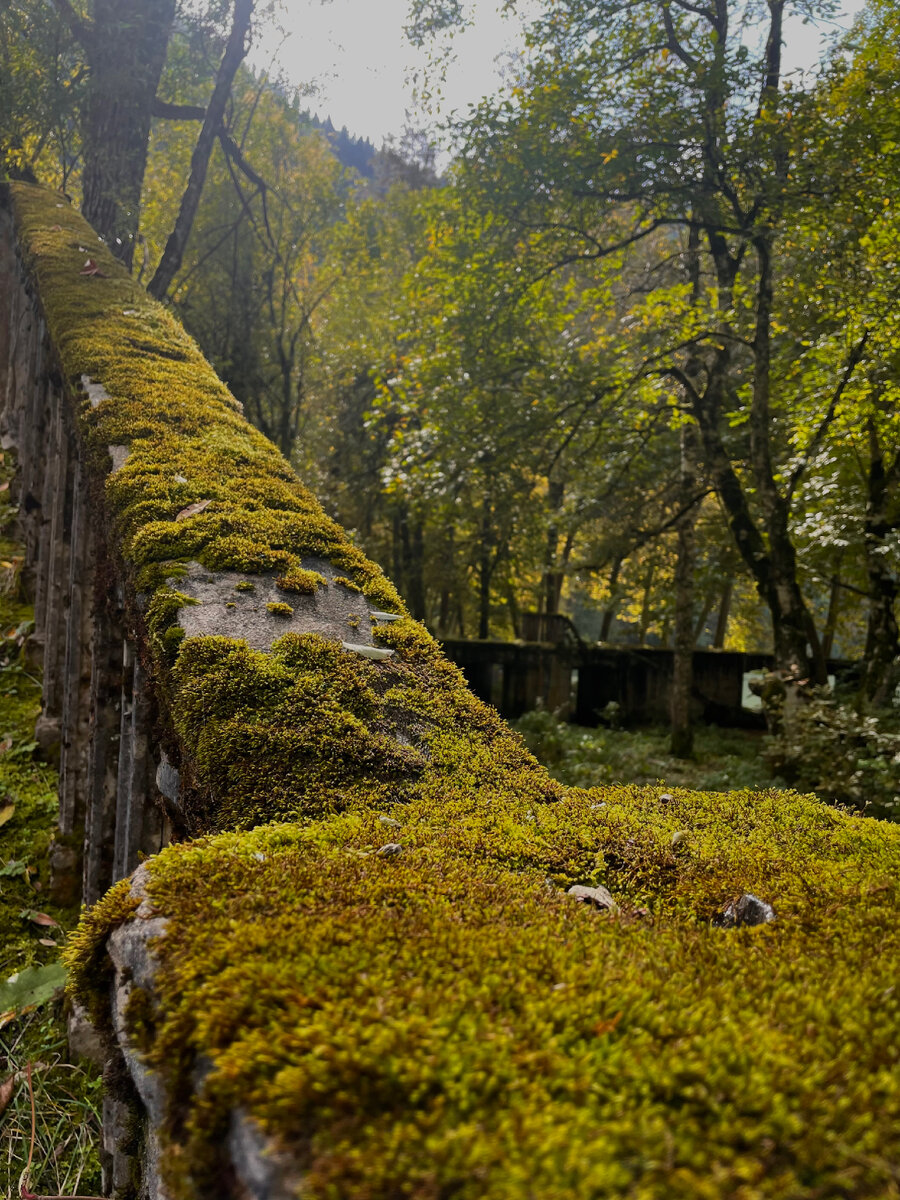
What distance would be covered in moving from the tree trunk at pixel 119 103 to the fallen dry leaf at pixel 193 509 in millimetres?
6276

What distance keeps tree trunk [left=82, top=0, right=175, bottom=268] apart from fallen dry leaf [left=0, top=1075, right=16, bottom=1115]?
25.0 ft

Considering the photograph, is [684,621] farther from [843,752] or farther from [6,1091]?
[6,1091]

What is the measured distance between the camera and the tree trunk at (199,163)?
8.74 metres

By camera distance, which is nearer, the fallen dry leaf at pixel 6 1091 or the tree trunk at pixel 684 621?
the fallen dry leaf at pixel 6 1091

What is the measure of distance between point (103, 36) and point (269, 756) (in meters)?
8.95

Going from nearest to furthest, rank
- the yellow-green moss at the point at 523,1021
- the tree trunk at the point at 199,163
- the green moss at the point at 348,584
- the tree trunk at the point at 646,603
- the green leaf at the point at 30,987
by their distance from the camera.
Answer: the yellow-green moss at the point at 523,1021
the green moss at the point at 348,584
the green leaf at the point at 30,987
the tree trunk at the point at 199,163
the tree trunk at the point at 646,603

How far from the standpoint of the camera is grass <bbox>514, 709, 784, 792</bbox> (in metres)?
9.05

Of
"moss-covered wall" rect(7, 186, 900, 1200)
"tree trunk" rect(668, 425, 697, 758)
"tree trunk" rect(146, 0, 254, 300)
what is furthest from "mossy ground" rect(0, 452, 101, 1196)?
"tree trunk" rect(668, 425, 697, 758)

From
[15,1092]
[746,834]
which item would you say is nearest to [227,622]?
[746,834]

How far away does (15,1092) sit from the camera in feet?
10.8

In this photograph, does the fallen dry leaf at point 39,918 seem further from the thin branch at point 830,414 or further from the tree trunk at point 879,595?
the tree trunk at point 879,595

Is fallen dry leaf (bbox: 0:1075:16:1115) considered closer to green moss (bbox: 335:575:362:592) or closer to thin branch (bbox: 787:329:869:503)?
green moss (bbox: 335:575:362:592)

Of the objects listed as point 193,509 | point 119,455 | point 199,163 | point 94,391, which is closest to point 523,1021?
point 193,509

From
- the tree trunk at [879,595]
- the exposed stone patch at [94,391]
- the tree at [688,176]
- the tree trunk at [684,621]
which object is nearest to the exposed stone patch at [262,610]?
the exposed stone patch at [94,391]
